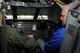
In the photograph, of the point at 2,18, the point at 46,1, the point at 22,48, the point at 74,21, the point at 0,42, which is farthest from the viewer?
the point at 46,1

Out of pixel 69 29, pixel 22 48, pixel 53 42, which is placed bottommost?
pixel 22 48

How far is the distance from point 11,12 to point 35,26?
543mm

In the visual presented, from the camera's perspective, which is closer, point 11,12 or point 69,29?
point 69,29

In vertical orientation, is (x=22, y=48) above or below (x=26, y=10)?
below

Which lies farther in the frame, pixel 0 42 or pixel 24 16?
pixel 24 16

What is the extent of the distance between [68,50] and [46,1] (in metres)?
1.74

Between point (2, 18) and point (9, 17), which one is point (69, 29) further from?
point (9, 17)

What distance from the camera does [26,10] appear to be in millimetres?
3861

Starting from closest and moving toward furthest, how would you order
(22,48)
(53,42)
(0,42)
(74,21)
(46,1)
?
(74,21) → (0,42) → (53,42) → (22,48) → (46,1)

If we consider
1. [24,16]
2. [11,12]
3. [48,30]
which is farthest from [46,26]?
Answer: [11,12]

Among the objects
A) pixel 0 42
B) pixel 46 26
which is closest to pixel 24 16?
pixel 46 26

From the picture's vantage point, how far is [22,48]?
10.1 ft

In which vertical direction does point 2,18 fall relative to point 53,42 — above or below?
above

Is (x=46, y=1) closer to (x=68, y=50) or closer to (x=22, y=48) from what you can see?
(x=22, y=48)
